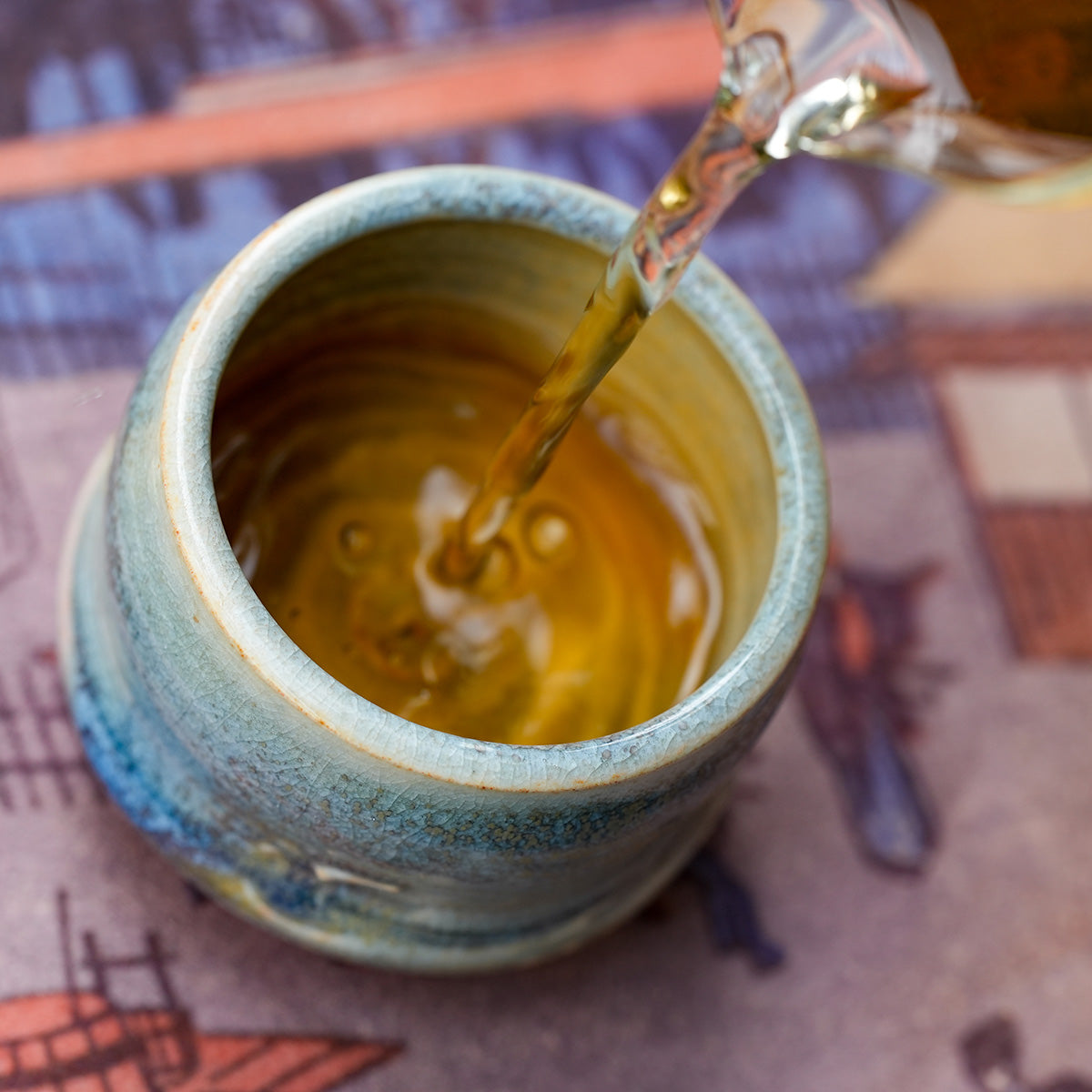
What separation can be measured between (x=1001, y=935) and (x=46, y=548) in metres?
0.57

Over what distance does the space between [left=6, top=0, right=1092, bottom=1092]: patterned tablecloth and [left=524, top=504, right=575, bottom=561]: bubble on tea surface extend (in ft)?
0.61

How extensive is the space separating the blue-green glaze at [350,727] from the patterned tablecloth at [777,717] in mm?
80

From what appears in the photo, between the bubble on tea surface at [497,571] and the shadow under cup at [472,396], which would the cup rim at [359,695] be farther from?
the bubble on tea surface at [497,571]

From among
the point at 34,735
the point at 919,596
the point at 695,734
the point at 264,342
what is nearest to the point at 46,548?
the point at 34,735

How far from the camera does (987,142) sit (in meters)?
0.57

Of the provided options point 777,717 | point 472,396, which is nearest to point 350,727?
point 472,396

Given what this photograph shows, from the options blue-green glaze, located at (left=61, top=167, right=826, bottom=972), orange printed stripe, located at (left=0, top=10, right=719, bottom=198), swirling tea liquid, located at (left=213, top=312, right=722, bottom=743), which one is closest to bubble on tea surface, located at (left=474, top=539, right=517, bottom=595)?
swirling tea liquid, located at (left=213, top=312, right=722, bottom=743)

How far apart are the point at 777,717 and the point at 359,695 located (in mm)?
353

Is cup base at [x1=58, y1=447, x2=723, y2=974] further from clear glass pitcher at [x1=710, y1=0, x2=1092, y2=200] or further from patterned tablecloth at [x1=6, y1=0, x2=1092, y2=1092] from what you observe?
clear glass pitcher at [x1=710, y1=0, x2=1092, y2=200]

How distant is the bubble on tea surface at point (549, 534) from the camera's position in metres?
0.67

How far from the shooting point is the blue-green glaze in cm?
46

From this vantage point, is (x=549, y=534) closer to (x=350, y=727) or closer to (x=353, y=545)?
(x=353, y=545)

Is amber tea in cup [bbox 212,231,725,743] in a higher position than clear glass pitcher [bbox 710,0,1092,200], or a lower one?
lower

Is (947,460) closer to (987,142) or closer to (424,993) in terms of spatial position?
(987,142)
